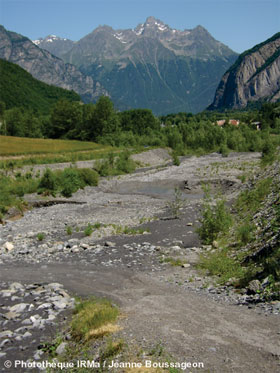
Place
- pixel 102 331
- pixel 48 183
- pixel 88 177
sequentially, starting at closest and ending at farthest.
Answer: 1. pixel 102 331
2. pixel 48 183
3. pixel 88 177

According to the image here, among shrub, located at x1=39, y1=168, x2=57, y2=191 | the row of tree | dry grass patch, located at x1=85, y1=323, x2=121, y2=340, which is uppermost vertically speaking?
the row of tree

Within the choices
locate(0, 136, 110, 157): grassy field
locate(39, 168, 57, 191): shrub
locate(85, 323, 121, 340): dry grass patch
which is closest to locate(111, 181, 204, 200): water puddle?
locate(39, 168, 57, 191): shrub

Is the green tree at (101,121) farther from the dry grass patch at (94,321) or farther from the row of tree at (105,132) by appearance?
the dry grass patch at (94,321)

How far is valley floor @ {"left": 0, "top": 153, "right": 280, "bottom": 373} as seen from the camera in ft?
35.5

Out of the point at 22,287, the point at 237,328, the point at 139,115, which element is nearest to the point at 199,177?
the point at 22,287

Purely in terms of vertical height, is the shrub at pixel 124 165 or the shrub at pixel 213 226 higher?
the shrub at pixel 124 165

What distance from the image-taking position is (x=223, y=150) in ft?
318

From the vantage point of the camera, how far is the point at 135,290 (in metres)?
16.3

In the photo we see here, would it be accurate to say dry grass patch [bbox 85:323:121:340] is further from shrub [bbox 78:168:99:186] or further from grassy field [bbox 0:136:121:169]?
grassy field [bbox 0:136:121:169]

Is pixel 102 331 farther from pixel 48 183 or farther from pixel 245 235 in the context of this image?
pixel 48 183

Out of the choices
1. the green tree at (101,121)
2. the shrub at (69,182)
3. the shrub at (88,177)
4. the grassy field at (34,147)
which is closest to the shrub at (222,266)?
the shrub at (69,182)

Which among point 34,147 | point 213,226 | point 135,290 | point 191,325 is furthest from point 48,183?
point 34,147

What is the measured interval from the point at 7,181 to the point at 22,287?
35142 millimetres

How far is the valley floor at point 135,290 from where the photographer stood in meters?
10.8
